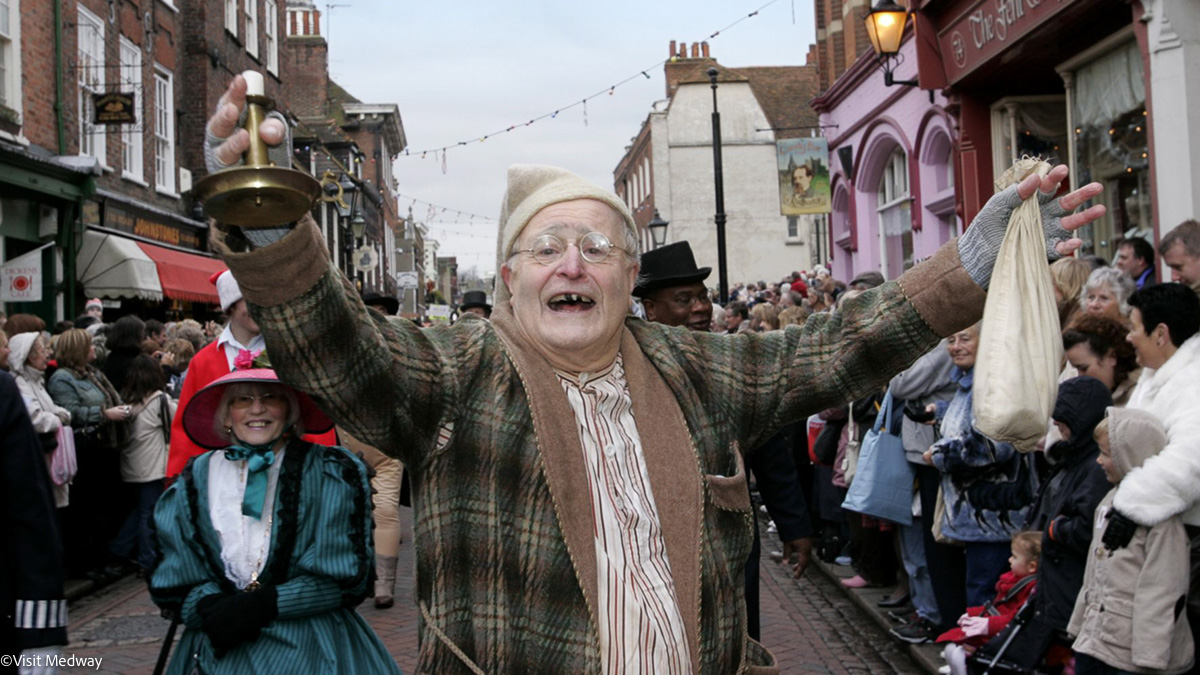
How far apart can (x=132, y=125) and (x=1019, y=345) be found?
1820 centimetres

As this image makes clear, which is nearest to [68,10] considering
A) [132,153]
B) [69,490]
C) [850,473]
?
[132,153]

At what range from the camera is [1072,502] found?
467cm

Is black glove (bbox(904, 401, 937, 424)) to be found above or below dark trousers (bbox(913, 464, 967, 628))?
above

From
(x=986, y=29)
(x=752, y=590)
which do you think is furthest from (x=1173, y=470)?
(x=986, y=29)

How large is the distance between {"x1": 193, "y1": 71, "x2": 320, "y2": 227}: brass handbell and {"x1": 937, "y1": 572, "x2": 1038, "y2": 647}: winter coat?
→ 4061 mm

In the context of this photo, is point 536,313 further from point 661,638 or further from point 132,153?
point 132,153

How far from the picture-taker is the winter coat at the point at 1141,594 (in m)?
4.06

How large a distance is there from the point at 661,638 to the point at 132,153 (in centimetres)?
1814

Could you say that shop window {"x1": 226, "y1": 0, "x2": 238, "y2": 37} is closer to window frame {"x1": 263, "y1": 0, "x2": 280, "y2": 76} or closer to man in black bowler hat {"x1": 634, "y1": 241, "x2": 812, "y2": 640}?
window frame {"x1": 263, "y1": 0, "x2": 280, "y2": 76}

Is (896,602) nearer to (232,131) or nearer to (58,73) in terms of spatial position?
(232,131)

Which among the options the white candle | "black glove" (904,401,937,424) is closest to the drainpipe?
"black glove" (904,401,937,424)

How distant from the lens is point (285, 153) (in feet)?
6.89

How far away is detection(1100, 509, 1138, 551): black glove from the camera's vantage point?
13.7ft

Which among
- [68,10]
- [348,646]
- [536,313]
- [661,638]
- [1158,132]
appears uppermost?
[68,10]
